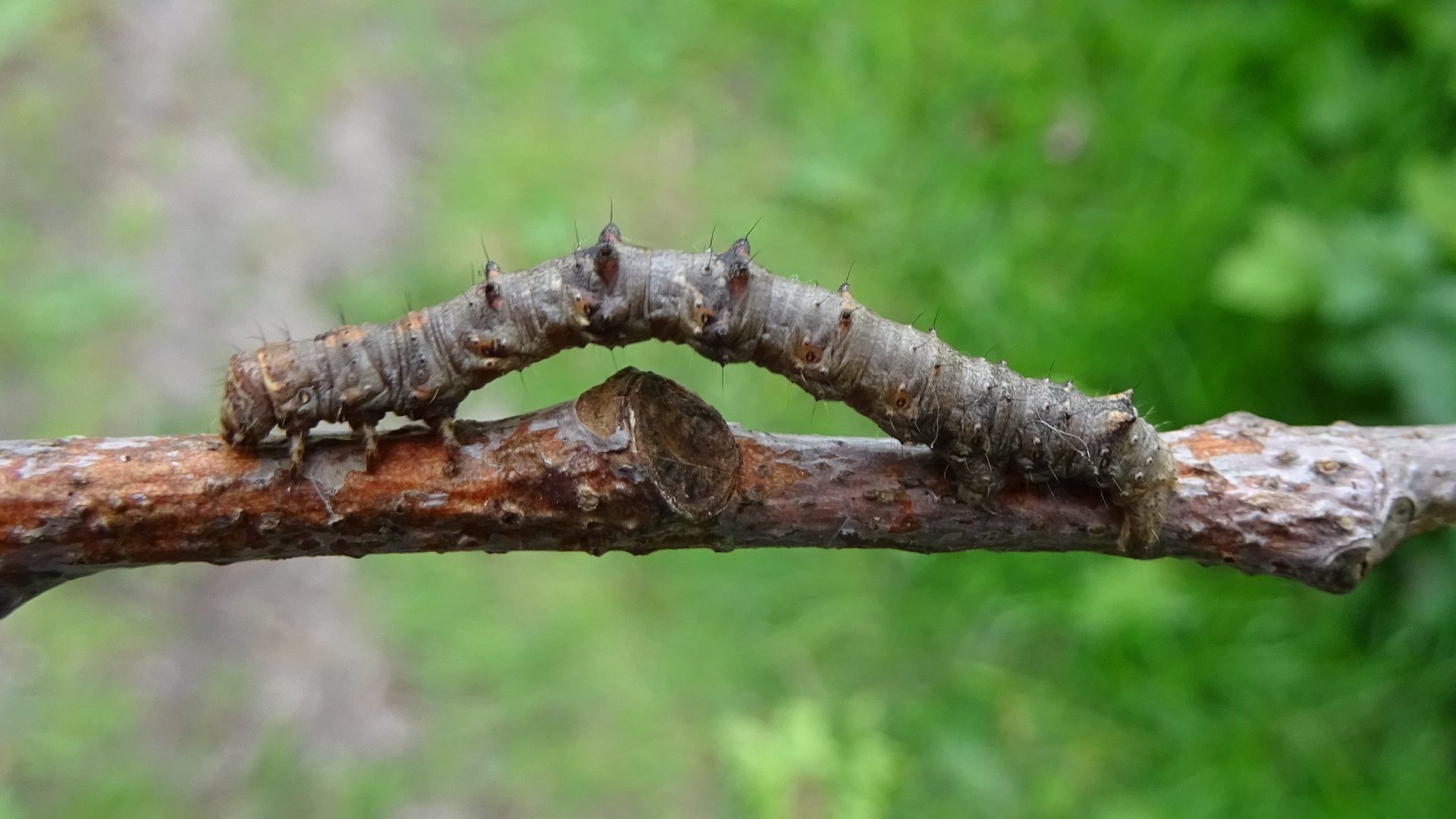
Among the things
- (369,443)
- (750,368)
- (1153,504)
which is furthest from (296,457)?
(750,368)

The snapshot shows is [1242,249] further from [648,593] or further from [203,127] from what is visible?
[203,127]

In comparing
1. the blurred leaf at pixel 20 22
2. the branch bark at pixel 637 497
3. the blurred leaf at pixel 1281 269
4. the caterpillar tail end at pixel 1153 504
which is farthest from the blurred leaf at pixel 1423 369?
the blurred leaf at pixel 20 22

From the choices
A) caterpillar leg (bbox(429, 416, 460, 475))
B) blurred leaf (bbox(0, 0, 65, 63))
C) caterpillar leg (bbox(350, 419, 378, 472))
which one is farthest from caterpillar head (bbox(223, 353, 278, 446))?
blurred leaf (bbox(0, 0, 65, 63))

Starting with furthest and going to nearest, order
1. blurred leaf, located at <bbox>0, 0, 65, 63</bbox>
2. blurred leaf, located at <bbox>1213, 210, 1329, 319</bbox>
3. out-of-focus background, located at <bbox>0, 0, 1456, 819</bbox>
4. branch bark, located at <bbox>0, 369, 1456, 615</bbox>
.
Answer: blurred leaf, located at <bbox>0, 0, 65, 63</bbox> → out-of-focus background, located at <bbox>0, 0, 1456, 819</bbox> → blurred leaf, located at <bbox>1213, 210, 1329, 319</bbox> → branch bark, located at <bbox>0, 369, 1456, 615</bbox>

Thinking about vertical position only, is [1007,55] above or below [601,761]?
above

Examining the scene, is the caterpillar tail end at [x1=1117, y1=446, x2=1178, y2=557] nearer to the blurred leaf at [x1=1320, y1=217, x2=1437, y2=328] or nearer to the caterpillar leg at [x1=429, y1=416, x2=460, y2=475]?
the caterpillar leg at [x1=429, y1=416, x2=460, y2=475]

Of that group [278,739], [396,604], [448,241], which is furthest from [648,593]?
[448,241]

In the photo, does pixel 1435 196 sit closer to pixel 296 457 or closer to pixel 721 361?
pixel 721 361
